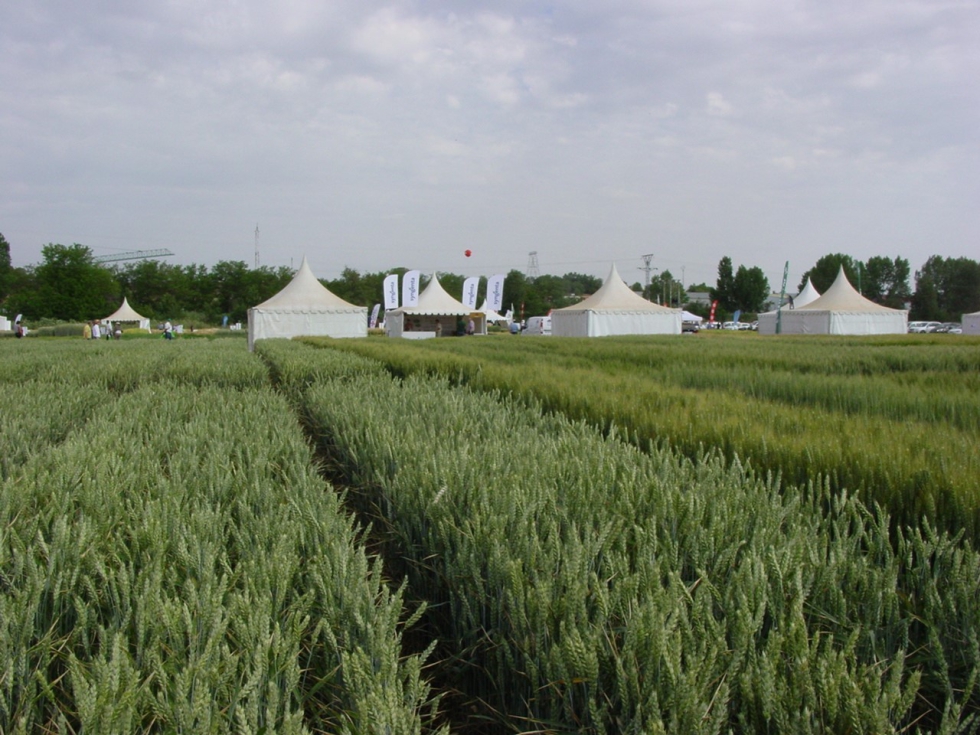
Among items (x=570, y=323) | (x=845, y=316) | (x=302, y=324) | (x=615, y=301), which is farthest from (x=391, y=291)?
(x=845, y=316)

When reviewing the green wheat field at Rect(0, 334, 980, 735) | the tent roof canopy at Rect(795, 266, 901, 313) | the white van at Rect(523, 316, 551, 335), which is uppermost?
the tent roof canopy at Rect(795, 266, 901, 313)

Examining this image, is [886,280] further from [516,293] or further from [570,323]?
[570,323]

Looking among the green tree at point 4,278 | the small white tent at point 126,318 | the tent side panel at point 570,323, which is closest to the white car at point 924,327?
the tent side panel at point 570,323

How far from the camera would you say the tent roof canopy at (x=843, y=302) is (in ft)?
93.4

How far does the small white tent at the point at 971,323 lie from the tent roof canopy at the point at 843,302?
305 inches

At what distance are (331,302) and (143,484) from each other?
25.0 meters

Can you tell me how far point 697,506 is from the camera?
1892 millimetres

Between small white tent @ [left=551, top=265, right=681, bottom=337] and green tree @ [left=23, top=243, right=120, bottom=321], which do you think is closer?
small white tent @ [left=551, top=265, right=681, bottom=337]

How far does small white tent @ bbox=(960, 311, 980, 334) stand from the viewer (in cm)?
3288

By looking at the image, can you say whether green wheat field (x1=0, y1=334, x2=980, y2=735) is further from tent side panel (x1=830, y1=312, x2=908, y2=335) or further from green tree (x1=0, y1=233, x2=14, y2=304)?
green tree (x1=0, y1=233, x2=14, y2=304)

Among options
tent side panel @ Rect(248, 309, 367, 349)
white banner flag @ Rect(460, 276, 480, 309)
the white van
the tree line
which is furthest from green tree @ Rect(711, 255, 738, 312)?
tent side panel @ Rect(248, 309, 367, 349)

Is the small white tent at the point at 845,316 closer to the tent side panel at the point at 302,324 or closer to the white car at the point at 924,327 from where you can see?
the tent side panel at the point at 302,324

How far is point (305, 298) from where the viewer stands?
85.7 ft

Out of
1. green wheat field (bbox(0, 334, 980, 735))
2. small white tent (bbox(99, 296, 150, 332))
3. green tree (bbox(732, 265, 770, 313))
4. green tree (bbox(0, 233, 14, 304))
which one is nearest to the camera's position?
green wheat field (bbox(0, 334, 980, 735))
